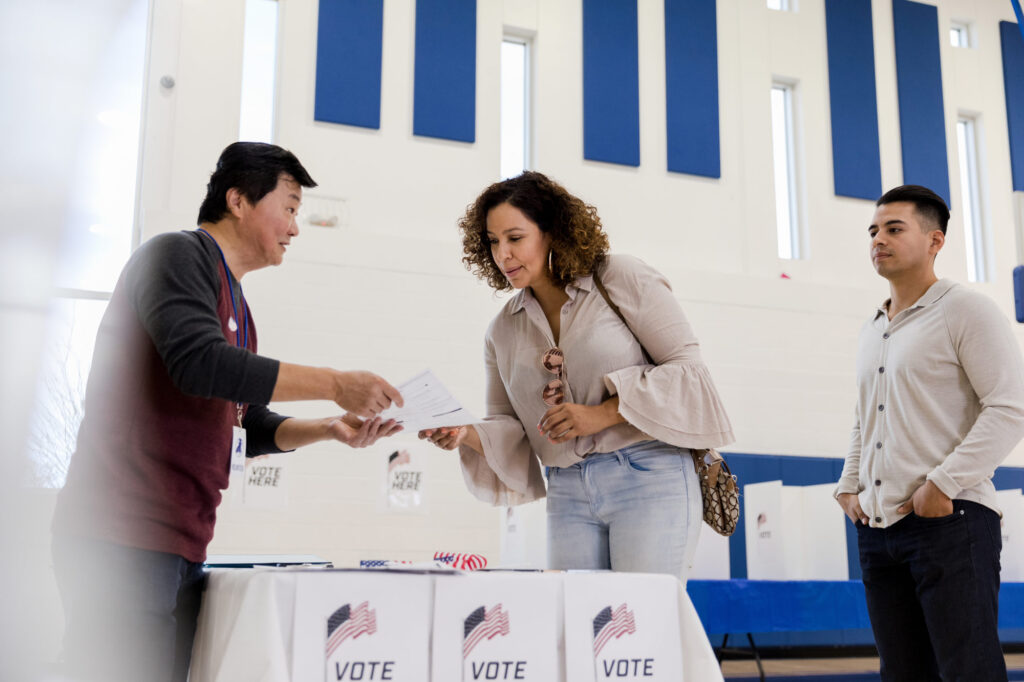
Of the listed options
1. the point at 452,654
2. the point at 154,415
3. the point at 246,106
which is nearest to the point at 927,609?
the point at 452,654

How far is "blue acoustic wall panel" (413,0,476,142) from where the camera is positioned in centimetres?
518

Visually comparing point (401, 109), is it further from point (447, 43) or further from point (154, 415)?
point (154, 415)

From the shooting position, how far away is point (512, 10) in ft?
18.0

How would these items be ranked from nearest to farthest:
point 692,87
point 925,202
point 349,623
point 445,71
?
1. point 349,623
2. point 925,202
3. point 445,71
4. point 692,87

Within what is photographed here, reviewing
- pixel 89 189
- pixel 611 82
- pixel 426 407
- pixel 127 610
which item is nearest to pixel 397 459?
pixel 611 82

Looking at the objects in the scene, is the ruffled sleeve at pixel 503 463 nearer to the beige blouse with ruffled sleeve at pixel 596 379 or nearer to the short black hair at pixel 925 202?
the beige blouse with ruffled sleeve at pixel 596 379

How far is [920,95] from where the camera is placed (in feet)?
21.1

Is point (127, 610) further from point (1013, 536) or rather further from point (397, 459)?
point (1013, 536)

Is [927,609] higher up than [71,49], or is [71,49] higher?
[71,49]

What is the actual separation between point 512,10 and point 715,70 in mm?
1447

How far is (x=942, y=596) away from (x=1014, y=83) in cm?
636

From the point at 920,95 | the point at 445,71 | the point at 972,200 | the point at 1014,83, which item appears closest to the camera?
the point at 445,71

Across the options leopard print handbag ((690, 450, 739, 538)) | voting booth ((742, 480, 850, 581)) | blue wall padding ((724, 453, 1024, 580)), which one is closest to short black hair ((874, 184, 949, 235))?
leopard print handbag ((690, 450, 739, 538))

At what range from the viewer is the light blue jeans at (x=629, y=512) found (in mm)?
1502
